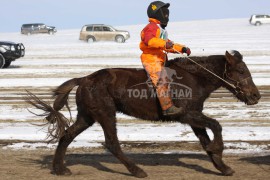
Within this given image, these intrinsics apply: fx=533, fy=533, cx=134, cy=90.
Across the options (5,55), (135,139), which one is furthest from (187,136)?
(5,55)

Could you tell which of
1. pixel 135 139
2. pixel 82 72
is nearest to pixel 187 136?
pixel 135 139

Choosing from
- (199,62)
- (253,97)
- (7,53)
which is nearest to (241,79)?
(253,97)

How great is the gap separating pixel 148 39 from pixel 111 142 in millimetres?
1508

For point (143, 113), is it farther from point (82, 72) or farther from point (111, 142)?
point (82, 72)

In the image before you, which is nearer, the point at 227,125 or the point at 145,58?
the point at 145,58

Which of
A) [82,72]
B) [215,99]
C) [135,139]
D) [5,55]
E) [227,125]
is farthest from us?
[5,55]

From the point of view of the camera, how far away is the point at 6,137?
10375 millimetres

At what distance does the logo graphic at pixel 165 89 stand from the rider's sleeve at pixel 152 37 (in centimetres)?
45

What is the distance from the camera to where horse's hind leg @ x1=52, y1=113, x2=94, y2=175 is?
754 cm

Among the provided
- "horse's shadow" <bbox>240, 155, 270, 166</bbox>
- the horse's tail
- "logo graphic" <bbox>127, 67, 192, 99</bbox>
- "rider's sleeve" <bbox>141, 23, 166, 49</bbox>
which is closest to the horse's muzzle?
"logo graphic" <bbox>127, 67, 192, 99</bbox>

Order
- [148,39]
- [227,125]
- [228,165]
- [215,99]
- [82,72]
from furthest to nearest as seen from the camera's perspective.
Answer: [82,72], [215,99], [227,125], [228,165], [148,39]

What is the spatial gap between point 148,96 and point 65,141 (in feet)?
4.49

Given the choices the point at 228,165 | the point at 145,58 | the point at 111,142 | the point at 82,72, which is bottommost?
the point at 82,72

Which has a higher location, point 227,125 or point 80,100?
point 80,100
